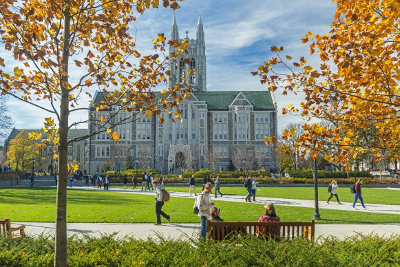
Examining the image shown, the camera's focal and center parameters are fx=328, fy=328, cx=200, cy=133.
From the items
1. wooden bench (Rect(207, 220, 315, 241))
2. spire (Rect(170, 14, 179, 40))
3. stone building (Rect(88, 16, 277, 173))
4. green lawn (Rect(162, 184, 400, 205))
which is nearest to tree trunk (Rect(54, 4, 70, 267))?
wooden bench (Rect(207, 220, 315, 241))

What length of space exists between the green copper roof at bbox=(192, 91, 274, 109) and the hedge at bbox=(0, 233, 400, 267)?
58650 mm

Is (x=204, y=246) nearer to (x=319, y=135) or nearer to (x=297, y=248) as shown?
Answer: (x=297, y=248)

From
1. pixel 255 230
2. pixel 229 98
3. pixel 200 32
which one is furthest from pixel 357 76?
pixel 200 32

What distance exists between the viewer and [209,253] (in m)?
5.89

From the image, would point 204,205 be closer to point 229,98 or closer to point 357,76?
point 357,76

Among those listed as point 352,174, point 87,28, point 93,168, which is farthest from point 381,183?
point 93,168

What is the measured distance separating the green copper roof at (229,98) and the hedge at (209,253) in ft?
192

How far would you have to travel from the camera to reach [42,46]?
18.9ft

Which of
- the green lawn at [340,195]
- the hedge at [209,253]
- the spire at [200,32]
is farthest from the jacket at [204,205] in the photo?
the spire at [200,32]

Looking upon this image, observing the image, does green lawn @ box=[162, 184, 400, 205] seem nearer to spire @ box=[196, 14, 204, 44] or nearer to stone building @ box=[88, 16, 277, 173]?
stone building @ box=[88, 16, 277, 173]

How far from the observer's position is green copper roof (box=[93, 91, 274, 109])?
65.0 meters

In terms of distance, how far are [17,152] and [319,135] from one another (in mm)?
75263

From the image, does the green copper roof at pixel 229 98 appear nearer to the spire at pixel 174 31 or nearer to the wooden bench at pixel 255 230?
the spire at pixel 174 31

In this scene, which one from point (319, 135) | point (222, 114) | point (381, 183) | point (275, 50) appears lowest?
point (381, 183)
